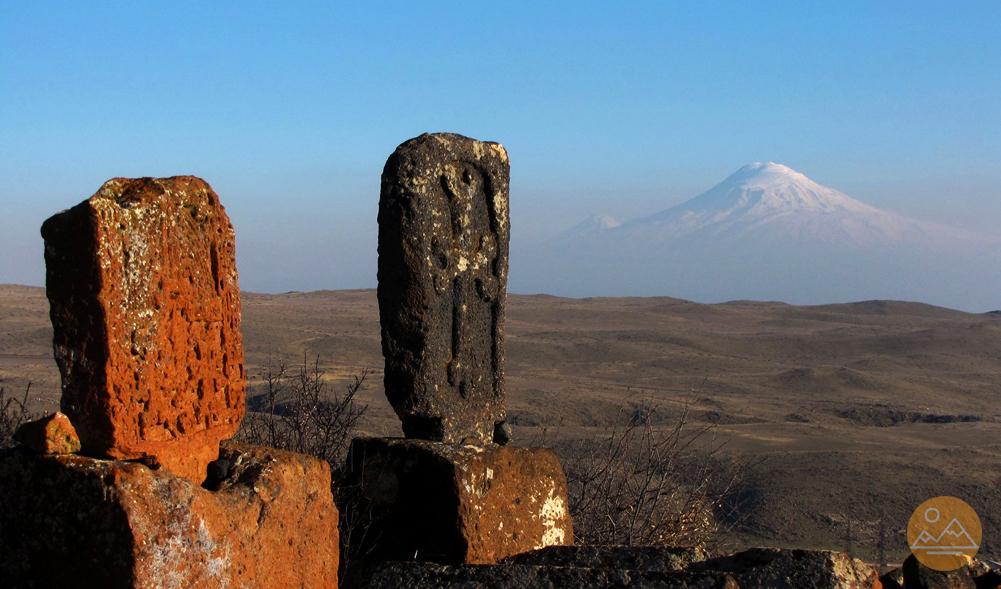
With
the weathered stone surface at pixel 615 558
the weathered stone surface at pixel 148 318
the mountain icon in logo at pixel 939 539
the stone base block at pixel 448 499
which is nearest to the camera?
the weathered stone surface at pixel 148 318

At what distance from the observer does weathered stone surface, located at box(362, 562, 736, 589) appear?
376 cm

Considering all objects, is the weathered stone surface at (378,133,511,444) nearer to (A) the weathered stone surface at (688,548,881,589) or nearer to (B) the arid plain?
(A) the weathered stone surface at (688,548,881,589)

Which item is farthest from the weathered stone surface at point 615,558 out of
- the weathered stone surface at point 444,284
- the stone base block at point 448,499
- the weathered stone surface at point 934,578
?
the weathered stone surface at point 444,284

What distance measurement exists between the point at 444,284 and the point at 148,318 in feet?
6.81

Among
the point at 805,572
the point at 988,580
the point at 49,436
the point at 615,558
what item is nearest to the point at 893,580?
the point at 988,580

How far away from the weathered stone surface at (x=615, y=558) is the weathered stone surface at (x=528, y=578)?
0.44 meters

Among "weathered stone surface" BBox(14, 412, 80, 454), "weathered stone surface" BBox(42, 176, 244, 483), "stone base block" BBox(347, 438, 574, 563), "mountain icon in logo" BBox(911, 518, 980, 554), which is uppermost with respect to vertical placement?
"weathered stone surface" BBox(42, 176, 244, 483)

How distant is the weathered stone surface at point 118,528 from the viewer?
3637mm

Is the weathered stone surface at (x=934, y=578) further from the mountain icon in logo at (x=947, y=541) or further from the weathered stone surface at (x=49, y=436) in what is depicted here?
the weathered stone surface at (x=49, y=436)

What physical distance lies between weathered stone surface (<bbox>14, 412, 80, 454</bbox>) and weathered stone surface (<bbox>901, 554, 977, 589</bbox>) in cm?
331

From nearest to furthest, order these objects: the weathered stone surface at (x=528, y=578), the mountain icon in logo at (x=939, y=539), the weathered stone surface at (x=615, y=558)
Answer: the weathered stone surface at (x=528, y=578) < the weathered stone surface at (x=615, y=558) < the mountain icon in logo at (x=939, y=539)

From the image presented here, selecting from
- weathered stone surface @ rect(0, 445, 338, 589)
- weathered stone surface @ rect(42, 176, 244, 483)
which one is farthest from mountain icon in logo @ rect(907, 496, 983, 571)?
weathered stone surface @ rect(42, 176, 244, 483)

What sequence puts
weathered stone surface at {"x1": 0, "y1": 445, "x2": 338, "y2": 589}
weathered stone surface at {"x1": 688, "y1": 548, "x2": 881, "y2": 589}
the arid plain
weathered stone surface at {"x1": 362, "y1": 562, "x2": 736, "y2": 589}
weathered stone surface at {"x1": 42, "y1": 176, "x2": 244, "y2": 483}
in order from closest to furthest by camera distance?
weathered stone surface at {"x1": 0, "y1": 445, "x2": 338, "y2": 589} → weathered stone surface at {"x1": 362, "y1": 562, "x2": 736, "y2": 589} → weathered stone surface at {"x1": 42, "y1": 176, "x2": 244, "y2": 483} → weathered stone surface at {"x1": 688, "y1": 548, "x2": 881, "y2": 589} → the arid plain

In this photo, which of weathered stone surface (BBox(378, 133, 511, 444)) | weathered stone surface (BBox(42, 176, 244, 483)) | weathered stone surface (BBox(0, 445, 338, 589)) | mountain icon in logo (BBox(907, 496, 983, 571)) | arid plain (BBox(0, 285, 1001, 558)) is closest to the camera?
weathered stone surface (BBox(0, 445, 338, 589))
